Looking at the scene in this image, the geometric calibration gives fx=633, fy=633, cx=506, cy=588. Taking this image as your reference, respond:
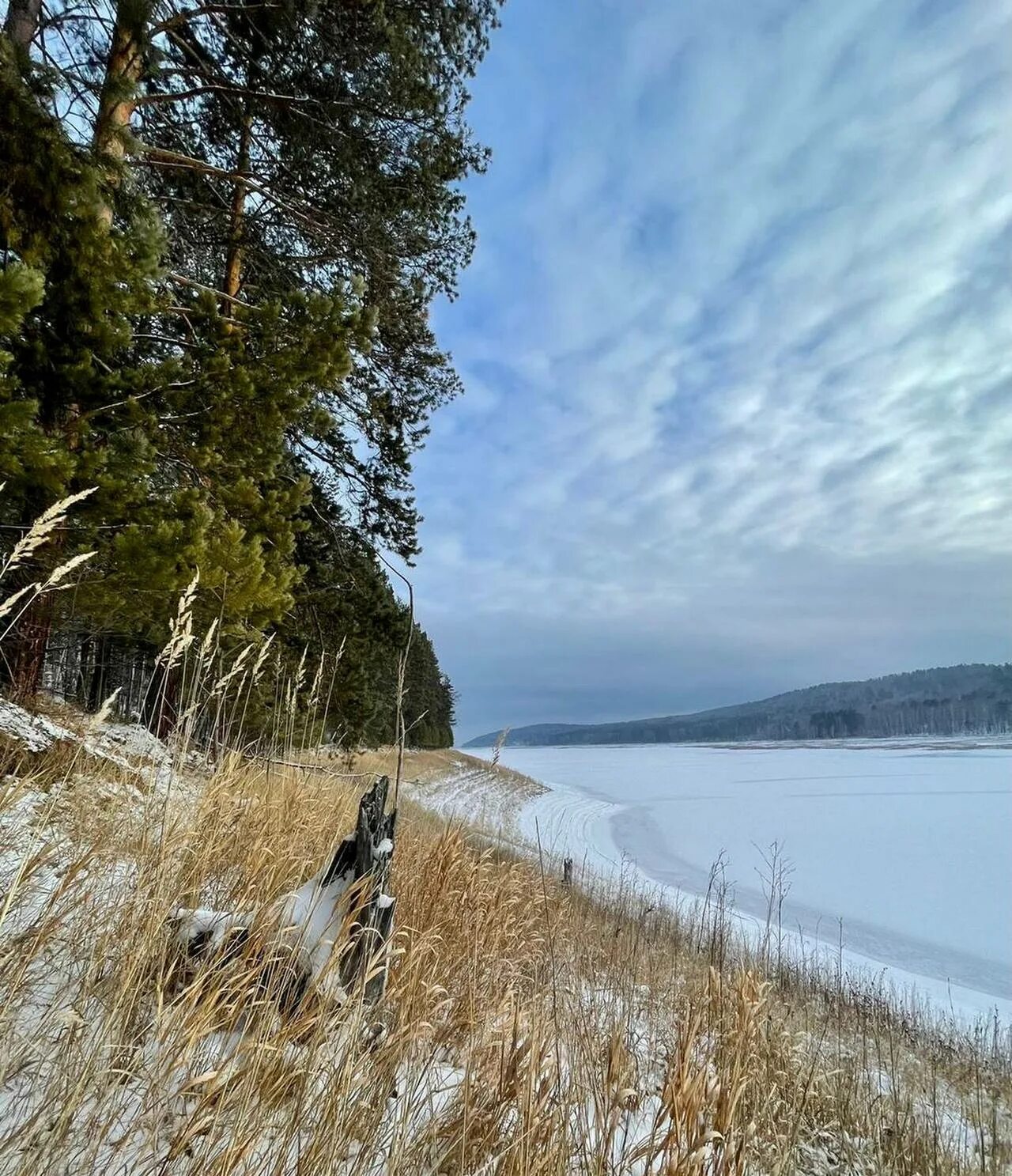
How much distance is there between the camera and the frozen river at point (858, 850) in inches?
440

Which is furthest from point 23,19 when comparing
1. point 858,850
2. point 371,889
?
point 858,850

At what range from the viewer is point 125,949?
1.71 metres

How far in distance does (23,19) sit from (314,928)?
23.2 ft

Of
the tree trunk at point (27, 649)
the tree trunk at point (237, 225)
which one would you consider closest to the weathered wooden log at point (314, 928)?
the tree trunk at point (27, 649)

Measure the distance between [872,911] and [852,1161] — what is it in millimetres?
12428

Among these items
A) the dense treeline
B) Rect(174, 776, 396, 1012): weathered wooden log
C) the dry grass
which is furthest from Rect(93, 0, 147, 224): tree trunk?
Rect(174, 776, 396, 1012): weathered wooden log

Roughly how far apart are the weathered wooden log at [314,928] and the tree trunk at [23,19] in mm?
6598

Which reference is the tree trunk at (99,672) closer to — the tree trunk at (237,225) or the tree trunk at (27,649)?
the tree trunk at (27,649)

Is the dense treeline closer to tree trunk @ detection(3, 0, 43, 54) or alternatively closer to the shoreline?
tree trunk @ detection(3, 0, 43, 54)

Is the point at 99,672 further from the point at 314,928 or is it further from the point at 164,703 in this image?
the point at 314,928

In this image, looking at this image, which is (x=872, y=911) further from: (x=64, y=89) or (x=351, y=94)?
(x=64, y=89)

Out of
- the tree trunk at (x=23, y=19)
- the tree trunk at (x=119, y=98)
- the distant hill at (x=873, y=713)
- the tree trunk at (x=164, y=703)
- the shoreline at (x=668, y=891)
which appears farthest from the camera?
the distant hill at (x=873, y=713)

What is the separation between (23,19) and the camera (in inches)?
197

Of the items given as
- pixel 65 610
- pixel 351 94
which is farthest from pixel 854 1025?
pixel 351 94
